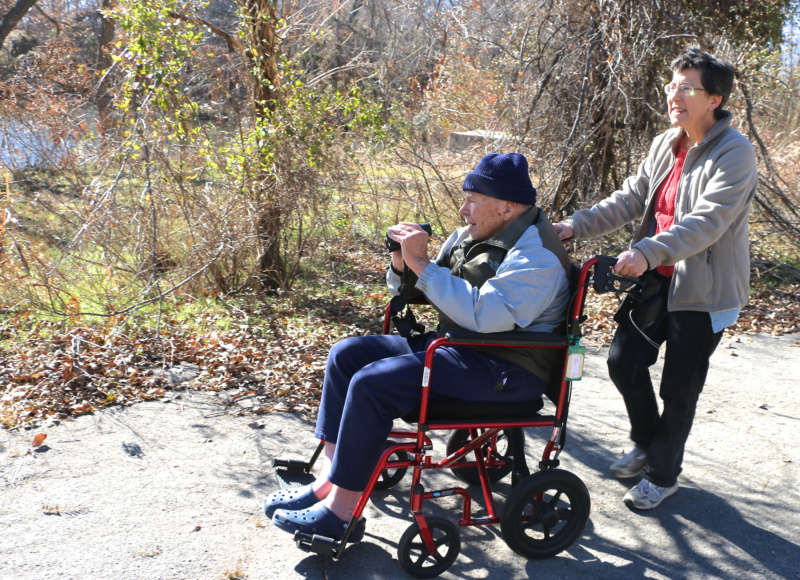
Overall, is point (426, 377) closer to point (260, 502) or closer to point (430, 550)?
point (430, 550)

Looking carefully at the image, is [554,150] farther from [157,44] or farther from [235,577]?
[235,577]

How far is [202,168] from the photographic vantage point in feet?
20.4

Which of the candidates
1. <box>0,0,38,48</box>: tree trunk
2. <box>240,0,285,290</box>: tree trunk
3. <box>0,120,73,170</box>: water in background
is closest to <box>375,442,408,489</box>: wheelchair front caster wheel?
<box>240,0,285,290</box>: tree trunk

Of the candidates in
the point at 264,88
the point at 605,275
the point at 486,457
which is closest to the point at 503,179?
the point at 605,275

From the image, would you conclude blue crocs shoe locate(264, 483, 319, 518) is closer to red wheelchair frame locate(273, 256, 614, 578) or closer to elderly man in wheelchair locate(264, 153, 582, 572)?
elderly man in wheelchair locate(264, 153, 582, 572)

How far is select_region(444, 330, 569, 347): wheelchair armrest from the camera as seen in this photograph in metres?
2.85

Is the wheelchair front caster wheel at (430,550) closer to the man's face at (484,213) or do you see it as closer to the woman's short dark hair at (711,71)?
the man's face at (484,213)

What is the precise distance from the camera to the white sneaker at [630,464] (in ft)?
12.2

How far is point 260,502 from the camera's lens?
343cm

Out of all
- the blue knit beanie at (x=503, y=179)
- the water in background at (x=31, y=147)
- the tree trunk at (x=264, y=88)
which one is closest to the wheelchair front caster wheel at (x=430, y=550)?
the blue knit beanie at (x=503, y=179)

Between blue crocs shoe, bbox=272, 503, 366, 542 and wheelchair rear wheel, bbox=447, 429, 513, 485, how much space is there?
815mm

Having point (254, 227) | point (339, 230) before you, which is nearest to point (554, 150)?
point (339, 230)

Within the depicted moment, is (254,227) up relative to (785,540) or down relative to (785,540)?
up

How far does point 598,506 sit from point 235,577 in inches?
69.1
